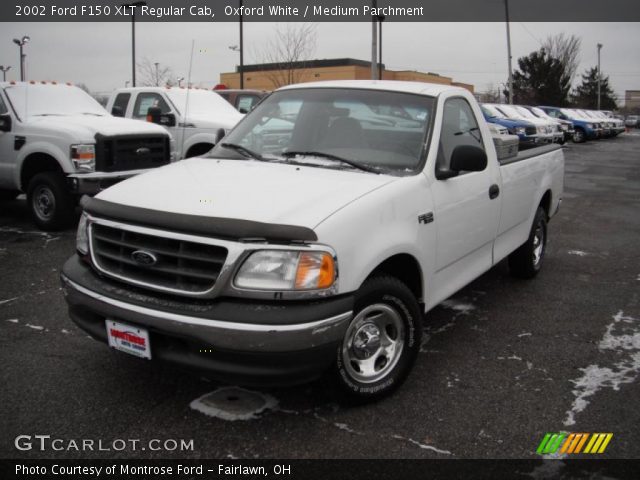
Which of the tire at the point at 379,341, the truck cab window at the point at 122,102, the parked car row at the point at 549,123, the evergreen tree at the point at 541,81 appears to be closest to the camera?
the tire at the point at 379,341

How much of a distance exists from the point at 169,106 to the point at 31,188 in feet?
11.9

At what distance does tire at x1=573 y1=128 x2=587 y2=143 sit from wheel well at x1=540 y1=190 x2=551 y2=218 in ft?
95.8

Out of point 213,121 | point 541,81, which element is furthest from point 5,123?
point 541,81

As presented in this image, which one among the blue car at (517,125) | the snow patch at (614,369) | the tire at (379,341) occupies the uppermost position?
the blue car at (517,125)

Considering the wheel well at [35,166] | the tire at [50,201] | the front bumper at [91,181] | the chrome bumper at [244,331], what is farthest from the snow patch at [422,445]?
the wheel well at [35,166]

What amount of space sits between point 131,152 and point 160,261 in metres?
5.50

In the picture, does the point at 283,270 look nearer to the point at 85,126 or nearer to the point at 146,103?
the point at 85,126

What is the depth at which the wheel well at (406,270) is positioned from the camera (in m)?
3.49

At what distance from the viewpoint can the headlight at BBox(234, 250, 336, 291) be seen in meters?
2.83

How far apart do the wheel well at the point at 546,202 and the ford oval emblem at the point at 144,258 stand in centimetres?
432

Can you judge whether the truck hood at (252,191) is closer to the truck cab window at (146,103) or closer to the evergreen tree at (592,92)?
the truck cab window at (146,103)

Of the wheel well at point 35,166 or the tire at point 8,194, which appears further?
the tire at point 8,194

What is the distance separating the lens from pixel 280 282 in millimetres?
2834

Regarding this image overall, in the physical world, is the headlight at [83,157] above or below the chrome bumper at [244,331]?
above
